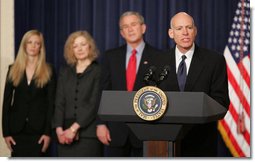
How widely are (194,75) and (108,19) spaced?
2.84 feet

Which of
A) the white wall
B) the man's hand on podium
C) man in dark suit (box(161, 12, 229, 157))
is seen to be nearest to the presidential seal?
man in dark suit (box(161, 12, 229, 157))

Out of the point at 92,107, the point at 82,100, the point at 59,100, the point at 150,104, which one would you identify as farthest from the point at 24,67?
the point at 150,104

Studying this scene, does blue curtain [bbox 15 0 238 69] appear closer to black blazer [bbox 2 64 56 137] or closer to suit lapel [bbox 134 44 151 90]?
suit lapel [bbox 134 44 151 90]

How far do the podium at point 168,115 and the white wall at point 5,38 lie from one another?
1.47 meters

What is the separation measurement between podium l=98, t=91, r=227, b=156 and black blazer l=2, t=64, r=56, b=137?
1.31 m

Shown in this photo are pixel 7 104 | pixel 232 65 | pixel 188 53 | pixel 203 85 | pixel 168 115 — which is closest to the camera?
pixel 168 115

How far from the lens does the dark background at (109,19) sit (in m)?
4.27

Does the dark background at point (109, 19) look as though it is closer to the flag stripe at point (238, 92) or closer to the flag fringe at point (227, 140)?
the flag fringe at point (227, 140)

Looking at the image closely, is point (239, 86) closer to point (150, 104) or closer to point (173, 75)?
point (173, 75)

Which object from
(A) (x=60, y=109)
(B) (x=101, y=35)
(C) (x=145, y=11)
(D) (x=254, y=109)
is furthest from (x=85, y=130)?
(D) (x=254, y=109)

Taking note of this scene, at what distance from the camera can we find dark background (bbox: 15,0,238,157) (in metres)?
4.27

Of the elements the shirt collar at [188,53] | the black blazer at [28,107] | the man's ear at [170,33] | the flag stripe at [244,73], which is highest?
the man's ear at [170,33]

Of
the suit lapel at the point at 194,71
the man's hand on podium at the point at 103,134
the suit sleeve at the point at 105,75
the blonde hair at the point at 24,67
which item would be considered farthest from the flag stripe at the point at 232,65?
the blonde hair at the point at 24,67

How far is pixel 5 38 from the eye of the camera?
14.6 ft
